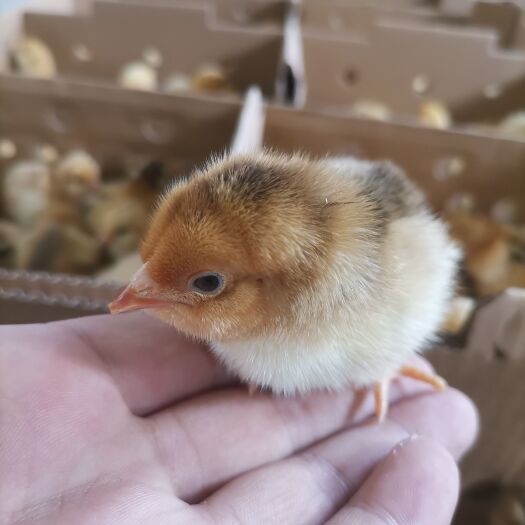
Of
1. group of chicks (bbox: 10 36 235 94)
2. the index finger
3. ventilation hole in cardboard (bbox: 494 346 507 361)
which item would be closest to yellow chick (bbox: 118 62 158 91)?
group of chicks (bbox: 10 36 235 94)

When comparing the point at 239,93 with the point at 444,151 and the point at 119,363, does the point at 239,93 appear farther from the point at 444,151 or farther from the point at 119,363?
the point at 119,363

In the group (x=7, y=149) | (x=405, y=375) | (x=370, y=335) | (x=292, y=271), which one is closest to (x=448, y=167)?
(x=405, y=375)

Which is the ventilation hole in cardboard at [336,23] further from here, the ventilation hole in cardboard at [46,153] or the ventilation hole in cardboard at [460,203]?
the ventilation hole in cardboard at [46,153]

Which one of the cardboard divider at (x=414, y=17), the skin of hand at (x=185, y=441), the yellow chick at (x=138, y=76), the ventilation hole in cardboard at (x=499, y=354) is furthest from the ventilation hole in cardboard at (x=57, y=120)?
the ventilation hole in cardboard at (x=499, y=354)

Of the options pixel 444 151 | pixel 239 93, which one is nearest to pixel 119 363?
pixel 444 151

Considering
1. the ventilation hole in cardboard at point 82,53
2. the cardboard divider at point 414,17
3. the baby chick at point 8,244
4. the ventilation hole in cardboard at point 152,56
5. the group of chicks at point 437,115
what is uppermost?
the cardboard divider at point 414,17

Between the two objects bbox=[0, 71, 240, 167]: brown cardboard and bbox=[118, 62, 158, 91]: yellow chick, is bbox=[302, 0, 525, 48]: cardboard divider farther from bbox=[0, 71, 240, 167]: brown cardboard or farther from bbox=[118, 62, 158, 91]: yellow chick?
bbox=[0, 71, 240, 167]: brown cardboard

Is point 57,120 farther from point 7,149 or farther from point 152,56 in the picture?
point 152,56

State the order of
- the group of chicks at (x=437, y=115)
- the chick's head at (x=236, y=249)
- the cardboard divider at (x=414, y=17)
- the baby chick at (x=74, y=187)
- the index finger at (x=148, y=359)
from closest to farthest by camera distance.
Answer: the chick's head at (x=236, y=249) < the index finger at (x=148, y=359) < the baby chick at (x=74, y=187) < the group of chicks at (x=437, y=115) < the cardboard divider at (x=414, y=17)
